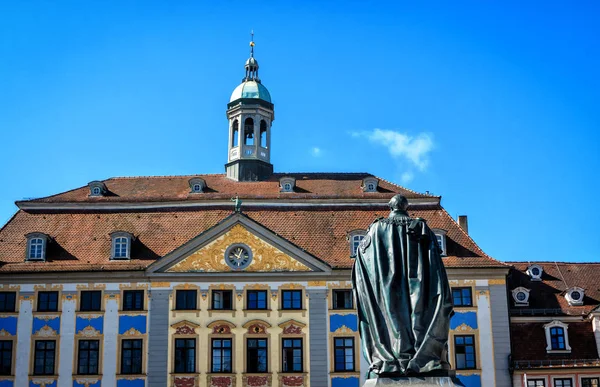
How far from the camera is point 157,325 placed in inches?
1649

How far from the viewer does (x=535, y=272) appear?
46656mm

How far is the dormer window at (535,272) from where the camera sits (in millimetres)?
46506

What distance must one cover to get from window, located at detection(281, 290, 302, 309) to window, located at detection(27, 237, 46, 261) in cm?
1175

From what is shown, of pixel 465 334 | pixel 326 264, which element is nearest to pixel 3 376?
pixel 326 264

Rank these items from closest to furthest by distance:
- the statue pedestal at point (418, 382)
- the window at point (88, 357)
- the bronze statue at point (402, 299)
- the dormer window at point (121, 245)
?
the statue pedestal at point (418, 382) → the bronze statue at point (402, 299) → the window at point (88, 357) → the dormer window at point (121, 245)

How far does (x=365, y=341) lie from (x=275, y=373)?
96.2ft

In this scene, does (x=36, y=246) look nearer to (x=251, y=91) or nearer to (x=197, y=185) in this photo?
(x=197, y=185)

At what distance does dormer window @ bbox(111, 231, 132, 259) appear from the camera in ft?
141

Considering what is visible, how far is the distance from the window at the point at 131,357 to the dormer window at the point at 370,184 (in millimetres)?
14035

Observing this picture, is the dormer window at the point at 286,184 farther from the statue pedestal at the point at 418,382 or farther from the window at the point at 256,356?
the statue pedestal at the point at 418,382

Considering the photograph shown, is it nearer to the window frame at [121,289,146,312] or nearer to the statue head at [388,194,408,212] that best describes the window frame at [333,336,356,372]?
the window frame at [121,289,146,312]

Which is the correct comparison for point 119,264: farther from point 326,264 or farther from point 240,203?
point 326,264

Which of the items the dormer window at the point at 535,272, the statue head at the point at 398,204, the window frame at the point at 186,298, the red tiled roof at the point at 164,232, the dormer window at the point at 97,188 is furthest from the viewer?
the dormer window at the point at 97,188

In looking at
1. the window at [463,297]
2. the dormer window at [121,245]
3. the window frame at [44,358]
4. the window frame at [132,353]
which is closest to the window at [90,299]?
the dormer window at [121,245]
